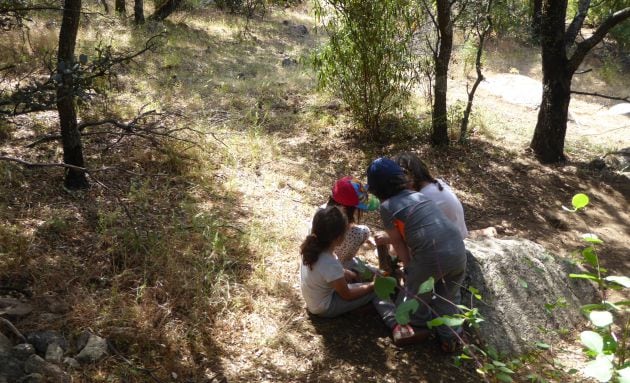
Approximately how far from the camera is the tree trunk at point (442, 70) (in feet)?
18.9

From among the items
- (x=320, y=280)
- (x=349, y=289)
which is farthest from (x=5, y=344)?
(x=349, y=289)

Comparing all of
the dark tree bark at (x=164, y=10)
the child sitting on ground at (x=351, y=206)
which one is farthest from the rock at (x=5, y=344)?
the dark tree bark at (x=164, y=10)

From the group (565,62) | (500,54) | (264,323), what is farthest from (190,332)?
(500,54)

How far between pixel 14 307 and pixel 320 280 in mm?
1723

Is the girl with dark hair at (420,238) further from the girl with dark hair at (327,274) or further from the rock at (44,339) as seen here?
the rock at (44,339)

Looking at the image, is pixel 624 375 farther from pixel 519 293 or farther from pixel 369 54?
pixel 369 54

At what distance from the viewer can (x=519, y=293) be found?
355cm

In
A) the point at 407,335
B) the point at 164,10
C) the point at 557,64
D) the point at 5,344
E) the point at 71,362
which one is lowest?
the point at 407,335

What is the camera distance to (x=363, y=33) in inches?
236

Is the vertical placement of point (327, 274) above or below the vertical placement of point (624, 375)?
below

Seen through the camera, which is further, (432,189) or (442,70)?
(442,70)

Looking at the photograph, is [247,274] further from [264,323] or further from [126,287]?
[126,287]

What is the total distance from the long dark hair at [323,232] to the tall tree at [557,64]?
178 inches

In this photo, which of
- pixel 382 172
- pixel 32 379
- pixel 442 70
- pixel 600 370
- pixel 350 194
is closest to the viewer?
pixel 600 370
